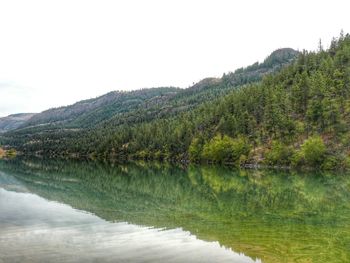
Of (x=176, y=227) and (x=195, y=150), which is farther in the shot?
(x=195, y=150)

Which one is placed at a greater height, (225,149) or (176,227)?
(225,149)

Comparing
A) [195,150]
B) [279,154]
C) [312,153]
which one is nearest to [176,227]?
[312,153]

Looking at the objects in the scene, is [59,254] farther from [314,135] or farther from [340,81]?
[340,81]

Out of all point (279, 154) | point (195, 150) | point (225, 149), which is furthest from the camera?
point (195, 150)

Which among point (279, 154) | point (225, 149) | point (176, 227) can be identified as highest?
point (225, 149)

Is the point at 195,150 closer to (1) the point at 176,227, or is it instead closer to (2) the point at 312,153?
(2) the point at 312,153

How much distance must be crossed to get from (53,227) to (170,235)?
11.8m

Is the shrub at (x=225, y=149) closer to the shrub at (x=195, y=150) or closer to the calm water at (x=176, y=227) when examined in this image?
the shrub at (x=195, y=150)

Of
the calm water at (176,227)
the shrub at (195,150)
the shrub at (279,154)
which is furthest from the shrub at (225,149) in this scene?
the calm water at (176,227)

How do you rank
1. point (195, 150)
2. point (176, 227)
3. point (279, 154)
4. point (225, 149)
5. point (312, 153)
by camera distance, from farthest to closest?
1. point (195, 150)
2. point (225, 149)
3. point (279, 154)
4. point (312, 153)
5. point (176, 227)

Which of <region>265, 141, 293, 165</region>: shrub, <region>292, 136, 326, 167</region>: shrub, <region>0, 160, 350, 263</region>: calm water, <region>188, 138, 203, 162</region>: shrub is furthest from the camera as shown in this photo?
<region>188, 138, 203, 162</region>: shrub

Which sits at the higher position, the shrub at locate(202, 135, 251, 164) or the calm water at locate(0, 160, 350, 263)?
the shrub at locate(202, 135, 251, 164)

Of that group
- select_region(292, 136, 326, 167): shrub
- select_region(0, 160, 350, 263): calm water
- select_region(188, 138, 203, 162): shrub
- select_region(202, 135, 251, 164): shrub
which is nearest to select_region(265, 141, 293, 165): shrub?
select_region(292, 136, 326, 167): shrub

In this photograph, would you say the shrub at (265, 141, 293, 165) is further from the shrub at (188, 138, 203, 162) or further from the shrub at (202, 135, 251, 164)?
the shrub at (188, 138, 203, 162)
